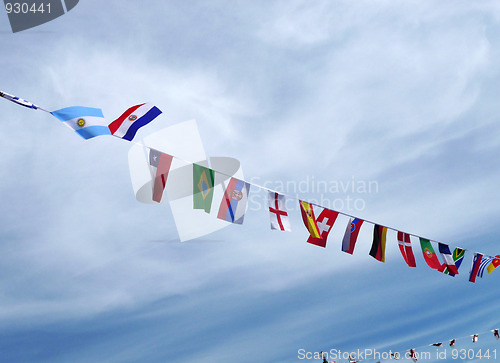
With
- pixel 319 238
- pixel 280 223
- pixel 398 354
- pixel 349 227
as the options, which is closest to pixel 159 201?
pixel 280 223

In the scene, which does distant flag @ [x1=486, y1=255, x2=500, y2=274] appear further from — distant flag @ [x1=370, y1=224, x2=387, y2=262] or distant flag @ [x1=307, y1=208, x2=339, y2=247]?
distant flag @ [x1=307, y1=208, x2=339, y2=247]

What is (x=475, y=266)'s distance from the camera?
15234mm

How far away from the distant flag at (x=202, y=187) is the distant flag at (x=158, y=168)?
78 centimetres

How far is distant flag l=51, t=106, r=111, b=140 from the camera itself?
936 centimetres

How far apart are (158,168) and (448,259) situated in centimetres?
946

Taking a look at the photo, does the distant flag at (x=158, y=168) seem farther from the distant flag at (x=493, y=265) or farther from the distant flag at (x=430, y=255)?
the distant flag at (x=493, y=265)

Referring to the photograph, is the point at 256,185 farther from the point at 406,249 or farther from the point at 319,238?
the point at 406,249

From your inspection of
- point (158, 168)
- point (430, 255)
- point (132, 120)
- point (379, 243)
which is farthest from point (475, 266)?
point (132, 120)

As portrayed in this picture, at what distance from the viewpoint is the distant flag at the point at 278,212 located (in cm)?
1215

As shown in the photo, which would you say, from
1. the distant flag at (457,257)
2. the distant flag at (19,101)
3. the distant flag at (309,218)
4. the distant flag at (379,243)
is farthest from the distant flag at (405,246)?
the distant flag at (19,101)

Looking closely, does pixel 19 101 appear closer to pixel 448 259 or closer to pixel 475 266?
pixel 448 259

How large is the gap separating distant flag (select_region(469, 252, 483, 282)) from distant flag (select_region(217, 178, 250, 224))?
28.1ft

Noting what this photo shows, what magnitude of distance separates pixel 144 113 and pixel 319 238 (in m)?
5.81

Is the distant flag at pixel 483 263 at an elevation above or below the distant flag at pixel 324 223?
below
